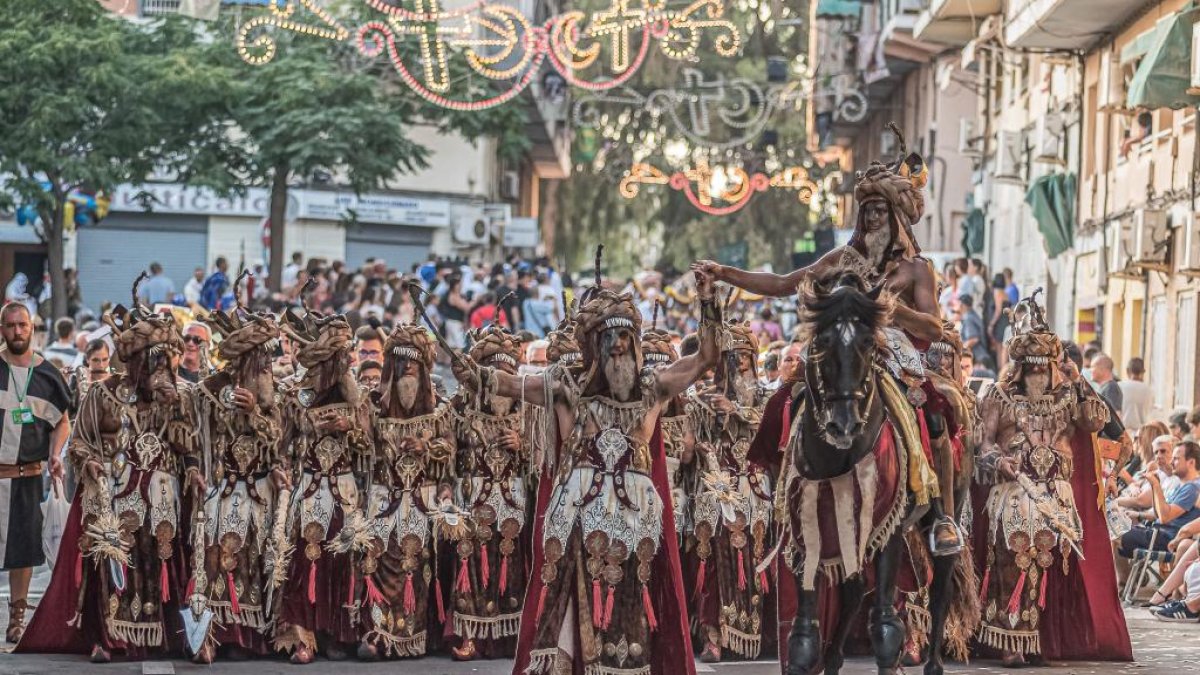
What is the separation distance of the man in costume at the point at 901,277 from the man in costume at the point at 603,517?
767 mm

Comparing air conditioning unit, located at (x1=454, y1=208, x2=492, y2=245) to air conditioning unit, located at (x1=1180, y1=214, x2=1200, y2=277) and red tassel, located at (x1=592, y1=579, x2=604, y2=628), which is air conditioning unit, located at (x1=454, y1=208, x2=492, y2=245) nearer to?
air conditioning unit, located at (x1=1180, y1=214, x2=1200, y2=277)

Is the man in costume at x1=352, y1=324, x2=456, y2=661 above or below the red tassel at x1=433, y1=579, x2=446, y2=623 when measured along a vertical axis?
above

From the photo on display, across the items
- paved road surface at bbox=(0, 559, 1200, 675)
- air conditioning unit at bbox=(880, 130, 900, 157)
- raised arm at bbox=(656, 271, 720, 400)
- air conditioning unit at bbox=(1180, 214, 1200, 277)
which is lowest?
paved road surface at bbox=(0, 559, 1200, 675)

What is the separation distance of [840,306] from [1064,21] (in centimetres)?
2042

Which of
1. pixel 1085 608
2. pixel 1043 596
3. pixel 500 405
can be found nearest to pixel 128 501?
pixel 500 405

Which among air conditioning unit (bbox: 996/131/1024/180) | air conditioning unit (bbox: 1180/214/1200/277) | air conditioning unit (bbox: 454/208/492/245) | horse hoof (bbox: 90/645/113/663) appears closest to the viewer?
horse hoof (bbox: 90/645/113/663)

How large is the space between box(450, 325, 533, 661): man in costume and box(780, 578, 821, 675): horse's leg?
3.54 meters

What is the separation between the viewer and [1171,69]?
2298 centimetres

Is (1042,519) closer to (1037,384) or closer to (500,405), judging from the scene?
(1037,384)

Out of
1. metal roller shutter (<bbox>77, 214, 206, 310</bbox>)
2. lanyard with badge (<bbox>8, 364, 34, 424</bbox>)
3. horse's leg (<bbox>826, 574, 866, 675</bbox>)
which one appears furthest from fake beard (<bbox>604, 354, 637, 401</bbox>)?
metal roller shutter (<bbox>77, 214, 206, 310</bbox>)

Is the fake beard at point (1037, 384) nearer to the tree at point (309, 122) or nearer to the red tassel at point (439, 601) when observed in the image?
the red tassel at point (439, 601)

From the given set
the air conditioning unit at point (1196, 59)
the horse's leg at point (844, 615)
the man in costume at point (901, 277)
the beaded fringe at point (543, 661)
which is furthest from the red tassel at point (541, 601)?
the air conditioning unit at point (1196, 59)

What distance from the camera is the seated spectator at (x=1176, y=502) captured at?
18.4m

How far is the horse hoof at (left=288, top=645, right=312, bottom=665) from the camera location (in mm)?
13984
